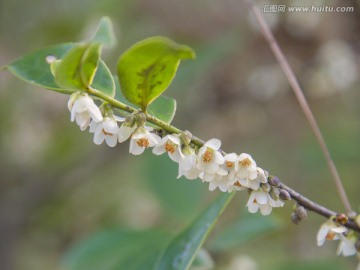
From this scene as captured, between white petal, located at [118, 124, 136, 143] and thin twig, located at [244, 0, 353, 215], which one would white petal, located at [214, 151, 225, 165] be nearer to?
white petal, located at [118, 124, 136, 143]

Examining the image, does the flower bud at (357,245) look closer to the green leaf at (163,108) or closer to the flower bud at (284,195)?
the flower bud at (284,195)

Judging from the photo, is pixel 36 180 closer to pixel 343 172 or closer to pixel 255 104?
pixel 255 104

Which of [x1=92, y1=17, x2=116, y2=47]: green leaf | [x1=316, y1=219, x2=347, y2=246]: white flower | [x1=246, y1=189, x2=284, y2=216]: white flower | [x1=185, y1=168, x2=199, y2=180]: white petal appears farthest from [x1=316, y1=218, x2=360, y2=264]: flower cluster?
[x1=92, y1=17, x2=116, y2=47]: green leaf

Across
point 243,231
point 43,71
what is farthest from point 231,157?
point 243,231

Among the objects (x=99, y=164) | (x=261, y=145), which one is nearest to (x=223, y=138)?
(x=261, y=145)

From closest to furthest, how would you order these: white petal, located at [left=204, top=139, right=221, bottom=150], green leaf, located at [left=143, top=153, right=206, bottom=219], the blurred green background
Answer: white petal, located at [left=204, top=139, right=221, bottom=150]
green leaf, located at [left=143, top=153, right=206, bottom=219]
the blurred green background

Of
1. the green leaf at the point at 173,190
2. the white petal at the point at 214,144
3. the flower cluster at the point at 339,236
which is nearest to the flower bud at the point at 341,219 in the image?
the flower cluster at the point at 339,236
